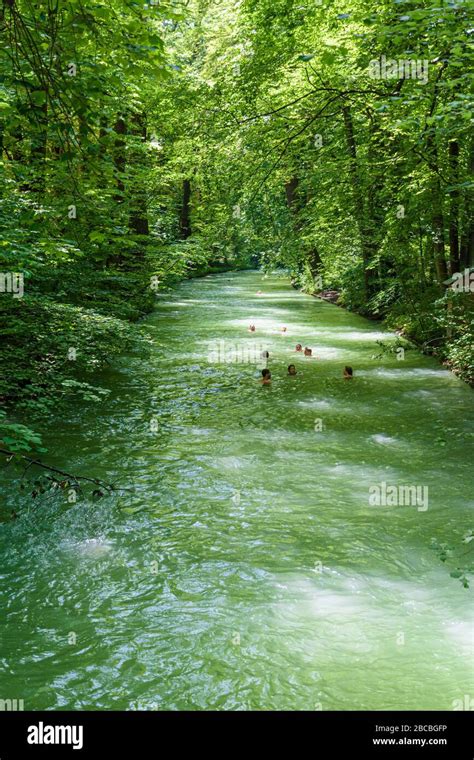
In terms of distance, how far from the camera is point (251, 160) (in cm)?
1344

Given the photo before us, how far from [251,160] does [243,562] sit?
9512 millimetres

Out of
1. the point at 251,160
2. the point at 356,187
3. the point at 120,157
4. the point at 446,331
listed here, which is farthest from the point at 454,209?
the point at 120,157

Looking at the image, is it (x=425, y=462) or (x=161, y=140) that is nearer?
(x=425, y=462)

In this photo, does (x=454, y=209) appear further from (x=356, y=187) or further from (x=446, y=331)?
(x=446, y=331)

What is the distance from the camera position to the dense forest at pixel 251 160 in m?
8.05

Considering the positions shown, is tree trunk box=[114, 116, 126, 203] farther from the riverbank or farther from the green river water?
the riverbank

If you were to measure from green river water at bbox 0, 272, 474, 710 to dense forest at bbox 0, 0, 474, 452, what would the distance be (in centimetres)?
149

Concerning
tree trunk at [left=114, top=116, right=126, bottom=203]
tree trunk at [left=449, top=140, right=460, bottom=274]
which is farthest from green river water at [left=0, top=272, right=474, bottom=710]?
tree trunk at [left=114, top=116, right=126, bottom=203]

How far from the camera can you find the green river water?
4.73 m

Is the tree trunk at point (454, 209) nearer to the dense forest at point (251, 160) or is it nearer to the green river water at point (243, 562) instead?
the dense forest at point (251, 160)

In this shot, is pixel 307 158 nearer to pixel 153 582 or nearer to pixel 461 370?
pixel 461 370

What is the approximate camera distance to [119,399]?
12.3 metres
